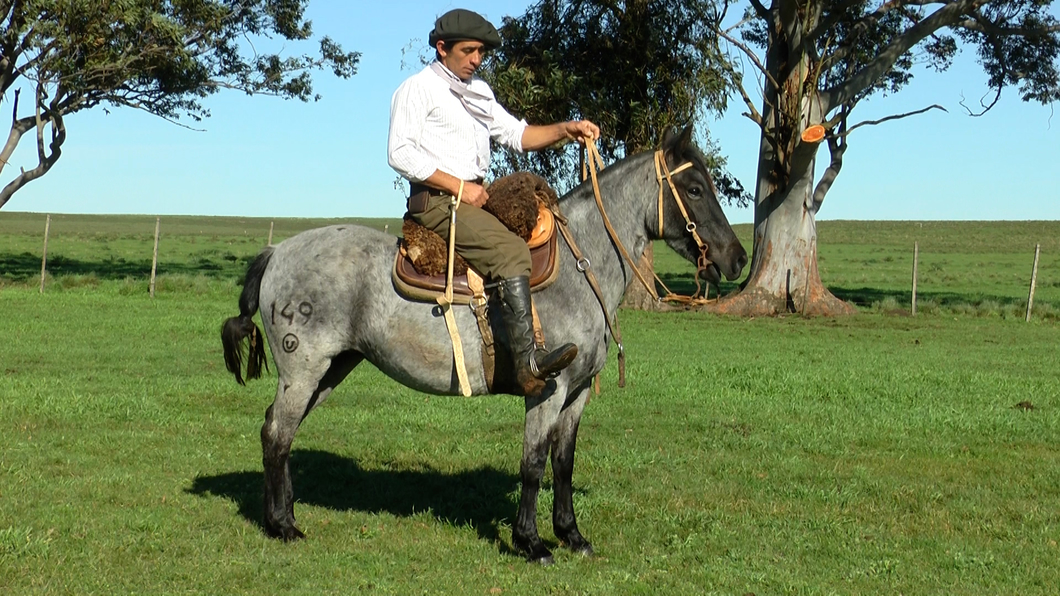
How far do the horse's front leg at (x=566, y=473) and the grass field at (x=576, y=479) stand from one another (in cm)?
21

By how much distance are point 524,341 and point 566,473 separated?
3.93 feet

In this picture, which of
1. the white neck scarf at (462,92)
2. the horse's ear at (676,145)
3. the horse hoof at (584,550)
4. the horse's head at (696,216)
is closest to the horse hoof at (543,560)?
the horse hoof at (584,550)

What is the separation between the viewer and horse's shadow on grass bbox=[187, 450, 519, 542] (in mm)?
7574

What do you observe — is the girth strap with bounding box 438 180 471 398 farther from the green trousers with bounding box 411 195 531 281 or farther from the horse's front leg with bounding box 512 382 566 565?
the horse's front leg with bounding box 512 382 566 565

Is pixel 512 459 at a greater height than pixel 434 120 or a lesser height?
lesser

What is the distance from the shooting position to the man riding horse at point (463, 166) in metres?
6.14

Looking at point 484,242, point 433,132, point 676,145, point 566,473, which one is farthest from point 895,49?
point 484,242

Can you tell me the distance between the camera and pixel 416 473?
8688 millimetres

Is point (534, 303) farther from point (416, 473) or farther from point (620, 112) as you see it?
point (620, 112)

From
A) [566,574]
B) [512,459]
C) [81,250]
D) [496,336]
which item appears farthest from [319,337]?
[81,250]

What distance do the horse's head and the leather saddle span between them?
2.27ft

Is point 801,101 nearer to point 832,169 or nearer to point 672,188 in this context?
point 832,169

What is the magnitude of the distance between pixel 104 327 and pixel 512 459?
1103 cm

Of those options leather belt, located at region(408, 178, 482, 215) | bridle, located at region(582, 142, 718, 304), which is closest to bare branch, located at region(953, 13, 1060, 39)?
bridle, located at region(582, 142, 718, 304)
